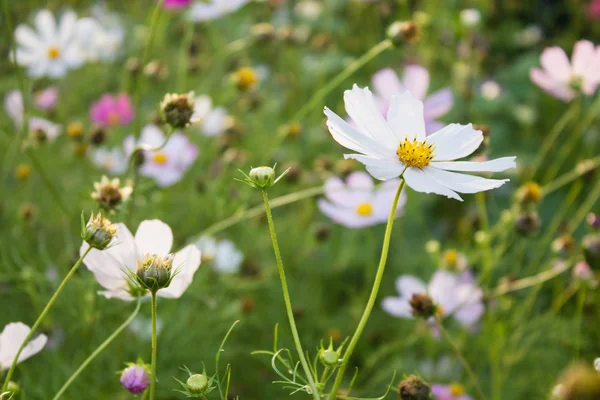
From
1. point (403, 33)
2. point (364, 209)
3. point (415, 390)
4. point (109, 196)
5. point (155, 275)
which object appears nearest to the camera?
point (155, 275)

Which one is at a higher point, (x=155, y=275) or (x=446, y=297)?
(x=446, y=297)

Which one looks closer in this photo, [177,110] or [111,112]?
[177,110]

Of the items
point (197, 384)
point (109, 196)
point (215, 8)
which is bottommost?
point (197, 384)

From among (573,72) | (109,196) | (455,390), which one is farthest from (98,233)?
(573,72)

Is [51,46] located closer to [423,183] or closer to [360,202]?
[360,202]

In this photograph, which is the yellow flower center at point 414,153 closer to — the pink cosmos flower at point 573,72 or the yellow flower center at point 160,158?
the pink cosmos flower at point 573,72

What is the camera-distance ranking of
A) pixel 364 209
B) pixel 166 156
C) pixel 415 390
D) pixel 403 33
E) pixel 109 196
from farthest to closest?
pixel 166 156, pixel 364 209, pixel 403 33, pixel 109 196, pixel 415 390
